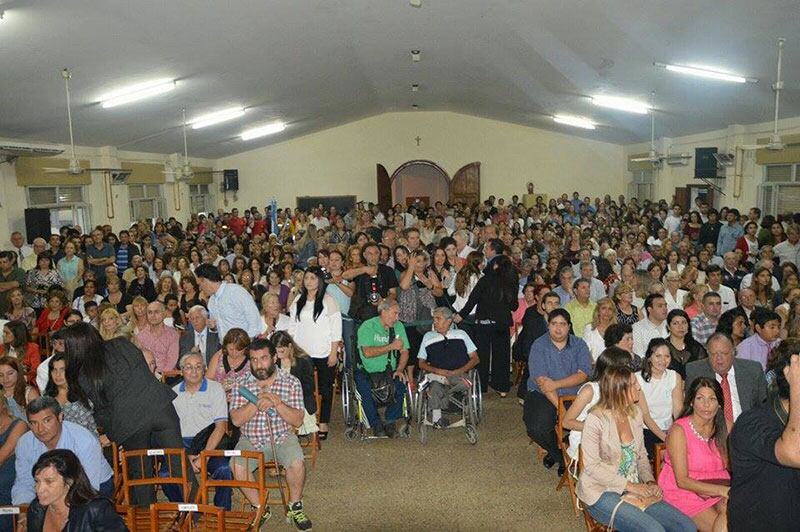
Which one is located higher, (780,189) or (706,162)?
(706,162)

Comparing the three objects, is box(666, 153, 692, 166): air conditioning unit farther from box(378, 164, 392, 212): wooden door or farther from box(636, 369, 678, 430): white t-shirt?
box(636, 369, 678, 430): white t-shirt

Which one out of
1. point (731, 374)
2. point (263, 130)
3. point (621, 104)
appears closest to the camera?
point (731, 374)

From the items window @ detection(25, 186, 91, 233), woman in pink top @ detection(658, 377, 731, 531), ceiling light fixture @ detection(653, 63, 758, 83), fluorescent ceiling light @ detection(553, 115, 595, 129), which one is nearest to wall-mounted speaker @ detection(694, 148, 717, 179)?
fluorescent ceiling light @ detection(553, 115, 595, 129)

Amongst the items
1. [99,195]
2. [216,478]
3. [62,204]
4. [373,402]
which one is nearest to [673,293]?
[373,402]

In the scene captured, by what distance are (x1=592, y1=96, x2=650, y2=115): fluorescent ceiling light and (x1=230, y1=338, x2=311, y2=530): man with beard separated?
333 inches

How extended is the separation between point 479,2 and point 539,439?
4.46 m

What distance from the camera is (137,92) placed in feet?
27.1

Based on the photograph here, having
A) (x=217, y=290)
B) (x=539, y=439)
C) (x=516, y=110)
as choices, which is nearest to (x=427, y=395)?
(x=539, y=439)

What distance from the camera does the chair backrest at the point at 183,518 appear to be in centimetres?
291

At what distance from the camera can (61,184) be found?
10.5 meters

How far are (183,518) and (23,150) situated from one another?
689 cm

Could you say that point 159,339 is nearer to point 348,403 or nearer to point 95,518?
point 348,403

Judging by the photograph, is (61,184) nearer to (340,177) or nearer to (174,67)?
(174,67)

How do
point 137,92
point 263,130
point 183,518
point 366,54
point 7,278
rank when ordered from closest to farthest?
point 183,518, point 7,278, point 137,92, point 366,54, point 263,130
